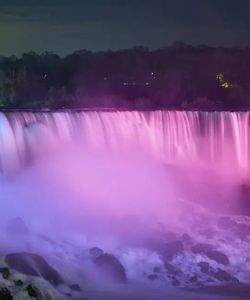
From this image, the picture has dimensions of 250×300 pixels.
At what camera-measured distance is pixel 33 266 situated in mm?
16844

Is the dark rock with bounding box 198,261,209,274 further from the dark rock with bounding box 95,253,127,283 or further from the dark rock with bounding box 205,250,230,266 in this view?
the dark rock with bounding box 95,253,127,283

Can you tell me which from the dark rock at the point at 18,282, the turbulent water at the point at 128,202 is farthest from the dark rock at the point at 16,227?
the dark rock at the point at 18,282

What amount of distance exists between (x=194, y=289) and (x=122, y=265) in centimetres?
225

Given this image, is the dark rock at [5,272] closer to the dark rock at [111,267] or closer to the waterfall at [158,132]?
the dark rock at [111,267]

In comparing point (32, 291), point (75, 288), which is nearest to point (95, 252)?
point (75, 288)

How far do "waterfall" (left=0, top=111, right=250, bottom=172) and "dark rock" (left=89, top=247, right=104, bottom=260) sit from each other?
22.6 ft

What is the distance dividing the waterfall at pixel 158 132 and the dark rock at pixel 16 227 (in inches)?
190

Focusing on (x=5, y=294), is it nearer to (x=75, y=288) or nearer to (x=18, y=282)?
(x=18, y=282)

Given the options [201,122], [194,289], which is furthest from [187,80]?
[194,289]

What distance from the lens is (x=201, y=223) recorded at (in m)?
24.9

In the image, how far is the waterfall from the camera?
87.9 ft

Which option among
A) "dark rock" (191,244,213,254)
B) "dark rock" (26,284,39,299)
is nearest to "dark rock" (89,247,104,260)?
"dark rock" (191,244,213,254)

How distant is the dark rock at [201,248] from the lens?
2080 cm

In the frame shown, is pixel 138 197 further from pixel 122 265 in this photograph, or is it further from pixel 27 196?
pixel 122 265
